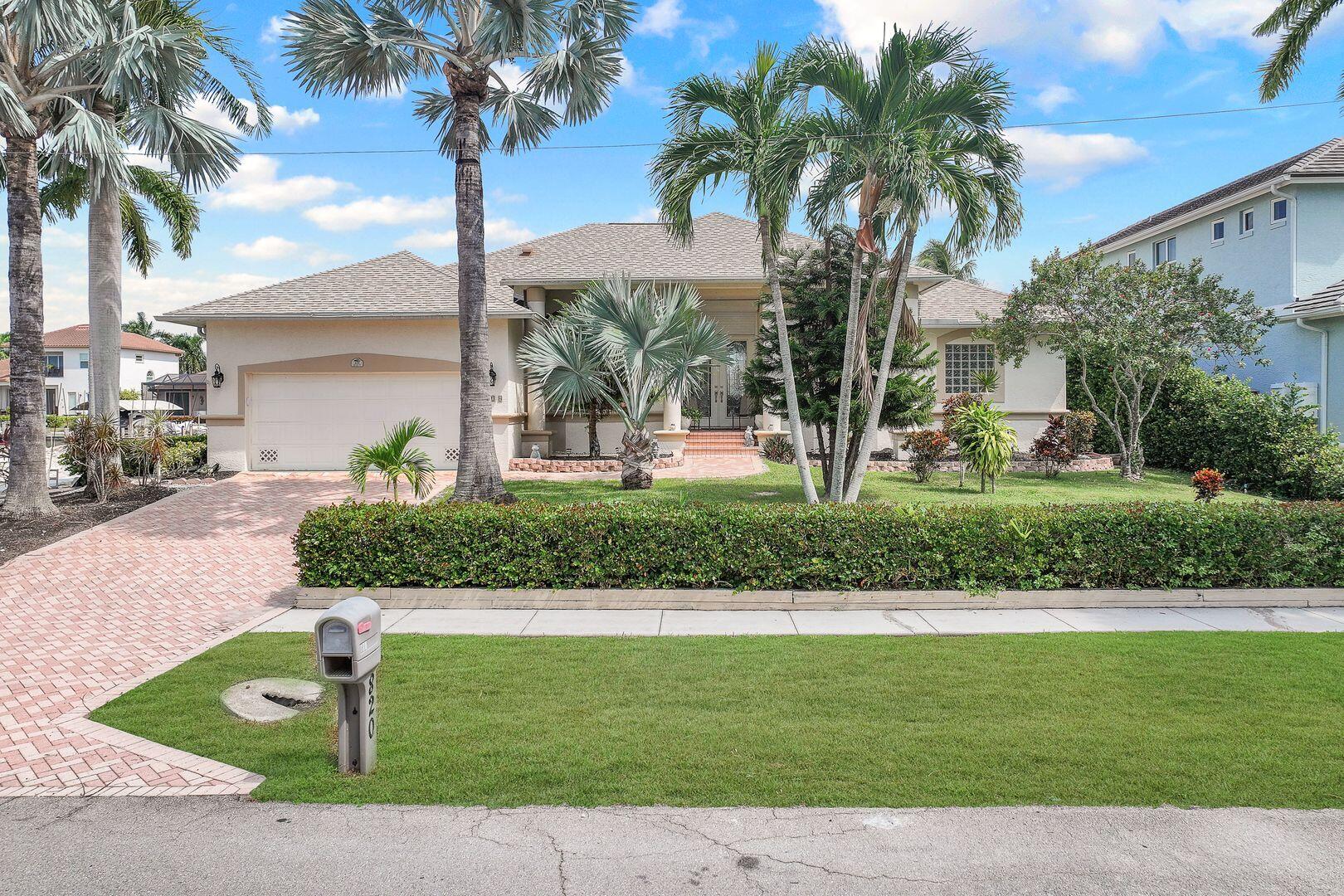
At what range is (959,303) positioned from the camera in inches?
853

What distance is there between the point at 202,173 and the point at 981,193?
12.5m

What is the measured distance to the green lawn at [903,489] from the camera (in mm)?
14219

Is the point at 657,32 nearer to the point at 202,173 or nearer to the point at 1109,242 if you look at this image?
the point at 202,173

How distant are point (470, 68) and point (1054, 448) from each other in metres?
13.9

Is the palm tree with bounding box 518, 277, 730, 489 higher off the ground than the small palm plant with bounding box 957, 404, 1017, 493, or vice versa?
the palm tree with bounding box 518, 277, 730, 489

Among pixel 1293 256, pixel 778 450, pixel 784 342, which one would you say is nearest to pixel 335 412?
pixel 778 450

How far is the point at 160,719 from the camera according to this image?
555 cm

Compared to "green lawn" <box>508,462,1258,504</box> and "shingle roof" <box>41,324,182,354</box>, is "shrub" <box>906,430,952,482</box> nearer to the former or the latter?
"green lawn" <box>508,462,1258,504</box>

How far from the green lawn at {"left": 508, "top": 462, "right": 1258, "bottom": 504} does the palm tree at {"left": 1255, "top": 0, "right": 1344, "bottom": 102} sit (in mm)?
7874

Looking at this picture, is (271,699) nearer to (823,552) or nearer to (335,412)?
(823,552)

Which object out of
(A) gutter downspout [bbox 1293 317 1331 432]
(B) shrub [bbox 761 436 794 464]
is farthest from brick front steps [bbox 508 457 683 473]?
(A) gutter downspout [bbox 1293 317 1331 432]

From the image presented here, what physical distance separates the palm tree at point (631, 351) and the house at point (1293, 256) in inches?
438

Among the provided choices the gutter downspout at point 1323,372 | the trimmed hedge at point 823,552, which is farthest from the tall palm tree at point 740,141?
the gutter downspout at point 1323,372

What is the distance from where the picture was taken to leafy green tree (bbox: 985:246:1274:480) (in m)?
16.8
